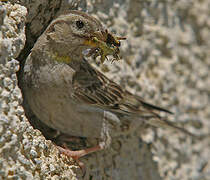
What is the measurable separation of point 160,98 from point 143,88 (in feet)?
0.69

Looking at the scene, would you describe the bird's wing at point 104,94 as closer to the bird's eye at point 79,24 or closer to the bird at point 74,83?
the bird at point 74,83

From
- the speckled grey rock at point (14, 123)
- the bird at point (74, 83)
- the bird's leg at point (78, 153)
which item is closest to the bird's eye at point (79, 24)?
the bird at point (74, 83)

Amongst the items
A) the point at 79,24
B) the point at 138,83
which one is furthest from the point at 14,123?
the point at 138,83

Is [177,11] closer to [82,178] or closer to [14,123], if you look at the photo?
[82,178]

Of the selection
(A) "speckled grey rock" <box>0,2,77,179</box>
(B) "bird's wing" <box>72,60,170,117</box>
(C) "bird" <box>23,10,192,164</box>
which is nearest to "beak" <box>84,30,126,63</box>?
(C) "bird" <box>23,10,192,164</box>

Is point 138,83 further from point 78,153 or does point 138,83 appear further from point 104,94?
point 78,153

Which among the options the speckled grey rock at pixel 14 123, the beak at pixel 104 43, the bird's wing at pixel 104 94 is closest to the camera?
the speckled grey rock at pixel 14 123

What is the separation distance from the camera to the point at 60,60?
203 cm

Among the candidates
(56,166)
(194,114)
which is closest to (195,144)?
(194,114)

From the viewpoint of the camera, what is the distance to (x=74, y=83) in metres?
2.07

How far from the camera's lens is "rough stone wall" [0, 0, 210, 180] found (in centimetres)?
157

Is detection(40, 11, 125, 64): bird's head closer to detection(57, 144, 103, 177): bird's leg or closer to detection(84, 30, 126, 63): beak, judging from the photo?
detection(84, 30, 126, 63): beak

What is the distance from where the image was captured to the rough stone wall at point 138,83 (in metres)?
1.57

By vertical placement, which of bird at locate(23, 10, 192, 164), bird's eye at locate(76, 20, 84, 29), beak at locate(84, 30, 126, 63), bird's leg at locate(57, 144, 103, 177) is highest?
bird's eye at locate(76, 20, 84, 29)
